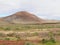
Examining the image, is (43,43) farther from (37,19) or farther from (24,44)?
(37,19)

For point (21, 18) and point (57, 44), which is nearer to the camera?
point (57, 44)

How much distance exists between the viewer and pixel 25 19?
621 ft

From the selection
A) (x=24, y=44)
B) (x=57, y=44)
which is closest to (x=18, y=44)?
(x=24, y=44)

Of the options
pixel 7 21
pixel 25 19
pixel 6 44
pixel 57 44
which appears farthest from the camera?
pixel 25 19

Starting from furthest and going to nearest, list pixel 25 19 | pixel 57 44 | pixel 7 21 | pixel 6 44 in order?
pixel 25 19, pixel 7 21, pixel 57 44, pixel 6 44

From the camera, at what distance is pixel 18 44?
24.1m

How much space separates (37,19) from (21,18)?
13.0 m

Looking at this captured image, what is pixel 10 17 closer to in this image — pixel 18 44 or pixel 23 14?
pixel 23 14

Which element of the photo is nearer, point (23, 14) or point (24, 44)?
point (24, 44)

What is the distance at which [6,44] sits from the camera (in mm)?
24031

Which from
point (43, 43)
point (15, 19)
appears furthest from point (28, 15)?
point (43, 43)

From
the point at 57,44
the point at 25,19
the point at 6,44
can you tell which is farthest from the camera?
the point at 25,19

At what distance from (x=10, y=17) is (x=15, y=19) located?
5221 mm

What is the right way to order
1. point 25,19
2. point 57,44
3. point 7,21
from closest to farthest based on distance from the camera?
point 57,44
point 7,21
point 25,19
